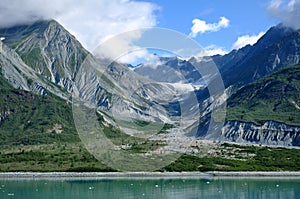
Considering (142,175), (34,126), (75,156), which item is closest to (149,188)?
(142,175)

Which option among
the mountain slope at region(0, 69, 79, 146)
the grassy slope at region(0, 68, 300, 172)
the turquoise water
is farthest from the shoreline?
the mountain slope at region(0, 69, 79, 146)

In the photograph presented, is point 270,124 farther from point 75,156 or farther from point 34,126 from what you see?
point 34,126

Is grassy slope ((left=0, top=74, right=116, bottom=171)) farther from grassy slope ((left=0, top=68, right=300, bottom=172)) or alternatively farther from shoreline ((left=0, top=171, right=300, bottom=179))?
shoreline ((left=0, top=171, right=300, bottom=179))

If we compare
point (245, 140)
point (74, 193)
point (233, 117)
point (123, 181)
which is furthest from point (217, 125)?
point (74, 193)

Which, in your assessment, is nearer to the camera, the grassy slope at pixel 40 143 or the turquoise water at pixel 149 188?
the turquoise water at pixel 149 188

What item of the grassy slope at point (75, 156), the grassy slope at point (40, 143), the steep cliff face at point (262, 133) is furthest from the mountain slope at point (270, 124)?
the grassy slope at point (40, 143)

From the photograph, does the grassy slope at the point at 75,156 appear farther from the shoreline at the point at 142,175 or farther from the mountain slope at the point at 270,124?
the mountain slope at the point at 270,124
